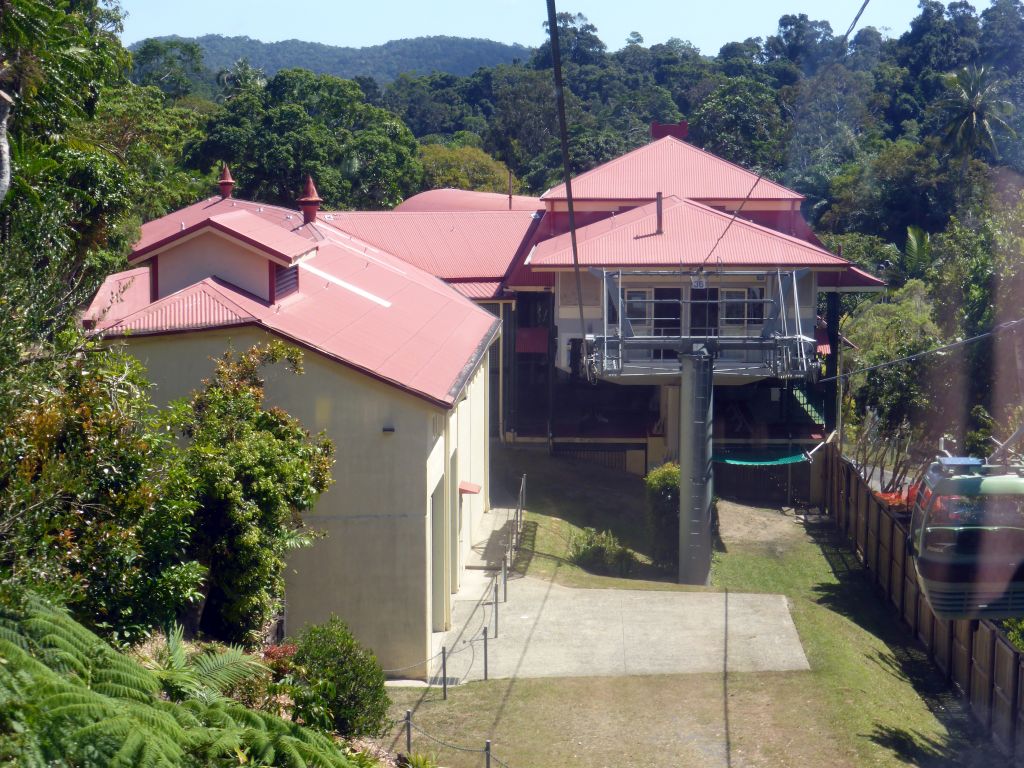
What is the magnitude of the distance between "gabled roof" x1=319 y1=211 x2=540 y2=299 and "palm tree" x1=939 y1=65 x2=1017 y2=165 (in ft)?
105

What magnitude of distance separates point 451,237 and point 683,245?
31.9 ft

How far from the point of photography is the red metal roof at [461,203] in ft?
156

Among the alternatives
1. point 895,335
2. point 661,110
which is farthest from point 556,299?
point 661,110

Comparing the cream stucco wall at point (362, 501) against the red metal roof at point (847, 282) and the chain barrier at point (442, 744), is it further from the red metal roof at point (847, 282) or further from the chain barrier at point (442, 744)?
the red metal roof at point (847, 282)

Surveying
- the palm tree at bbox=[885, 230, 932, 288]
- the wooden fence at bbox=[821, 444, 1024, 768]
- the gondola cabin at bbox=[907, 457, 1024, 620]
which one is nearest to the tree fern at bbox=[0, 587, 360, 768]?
the gondola cabin at bbox=[907, 457, 1024, 620]

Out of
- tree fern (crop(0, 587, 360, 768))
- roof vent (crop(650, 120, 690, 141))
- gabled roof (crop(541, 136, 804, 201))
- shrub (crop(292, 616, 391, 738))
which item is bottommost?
shrub (crop(292, 616, 391, 738))

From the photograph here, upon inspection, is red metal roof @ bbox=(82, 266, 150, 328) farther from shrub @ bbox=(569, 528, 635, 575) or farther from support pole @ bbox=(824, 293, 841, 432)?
support pole @ bbox=(824, 293, 841, 432)

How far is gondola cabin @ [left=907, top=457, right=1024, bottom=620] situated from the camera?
49.0 ft

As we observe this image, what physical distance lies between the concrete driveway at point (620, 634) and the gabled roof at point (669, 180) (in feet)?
56.6

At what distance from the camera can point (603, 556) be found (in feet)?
85.0

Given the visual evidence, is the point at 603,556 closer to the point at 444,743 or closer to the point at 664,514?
the point at 664,514

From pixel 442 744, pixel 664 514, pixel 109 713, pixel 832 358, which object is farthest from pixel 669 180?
pixel 109 713

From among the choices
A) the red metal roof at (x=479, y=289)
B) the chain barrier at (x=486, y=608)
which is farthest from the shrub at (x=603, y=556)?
the red metal roof at (x=479, y=289)

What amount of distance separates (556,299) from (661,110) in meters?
70.3
